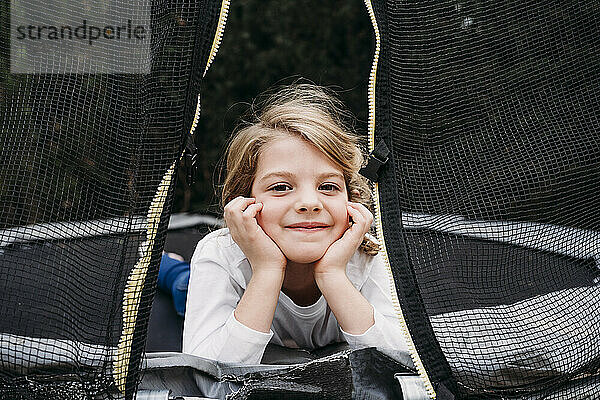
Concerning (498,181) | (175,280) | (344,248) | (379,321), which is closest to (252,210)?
(344,248)

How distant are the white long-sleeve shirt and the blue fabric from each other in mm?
382

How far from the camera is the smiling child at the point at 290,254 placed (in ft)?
3.51

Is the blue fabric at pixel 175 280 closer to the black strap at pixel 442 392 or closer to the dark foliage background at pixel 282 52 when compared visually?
the dark foliage background at pixel 282 52

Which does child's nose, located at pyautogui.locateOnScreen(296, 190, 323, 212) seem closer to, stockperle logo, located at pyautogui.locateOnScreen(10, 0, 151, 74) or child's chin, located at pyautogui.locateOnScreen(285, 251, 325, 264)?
child's chin, located at pyautogui.locateOnScreen(285, 251, 325, 264)

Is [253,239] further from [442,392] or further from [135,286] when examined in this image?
[442,392]

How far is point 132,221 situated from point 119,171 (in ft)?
0.22

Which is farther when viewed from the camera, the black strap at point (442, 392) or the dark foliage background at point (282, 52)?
the dark foliage background at point (282, 52)

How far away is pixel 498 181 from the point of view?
3.32 feet

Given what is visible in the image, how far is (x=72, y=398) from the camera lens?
31.9 inches

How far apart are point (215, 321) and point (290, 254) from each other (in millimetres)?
161

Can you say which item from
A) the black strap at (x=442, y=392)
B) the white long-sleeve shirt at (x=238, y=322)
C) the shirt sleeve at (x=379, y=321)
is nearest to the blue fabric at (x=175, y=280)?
the white long-sleeve shirt at (x=238, y=322)

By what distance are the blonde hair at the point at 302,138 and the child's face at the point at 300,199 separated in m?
0.02

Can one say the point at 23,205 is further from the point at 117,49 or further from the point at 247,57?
the point at 247,57

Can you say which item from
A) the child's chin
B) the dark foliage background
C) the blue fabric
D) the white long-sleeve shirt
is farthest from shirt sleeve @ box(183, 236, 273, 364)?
the dark foliage background
